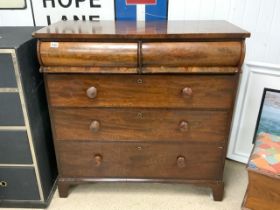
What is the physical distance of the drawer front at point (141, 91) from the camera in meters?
1.21

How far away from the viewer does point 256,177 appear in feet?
4.09

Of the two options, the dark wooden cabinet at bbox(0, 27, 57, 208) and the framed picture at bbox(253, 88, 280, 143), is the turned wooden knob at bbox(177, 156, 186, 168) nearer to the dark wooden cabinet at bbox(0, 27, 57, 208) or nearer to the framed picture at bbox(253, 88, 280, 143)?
the framed picture at bbox(253, 88, 280, 143)

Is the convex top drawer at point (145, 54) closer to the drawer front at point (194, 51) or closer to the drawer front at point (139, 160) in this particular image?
the drawer front at point (194, 51)

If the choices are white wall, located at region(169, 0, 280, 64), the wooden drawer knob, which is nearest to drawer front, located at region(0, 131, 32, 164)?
the wooden drawer knob

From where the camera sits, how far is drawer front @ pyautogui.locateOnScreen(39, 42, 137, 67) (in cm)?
114

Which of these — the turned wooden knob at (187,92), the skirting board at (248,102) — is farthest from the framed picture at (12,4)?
the skirting board at (248,102)

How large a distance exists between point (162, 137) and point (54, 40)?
0.72 meters

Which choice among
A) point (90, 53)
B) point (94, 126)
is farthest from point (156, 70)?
point (94, 126)

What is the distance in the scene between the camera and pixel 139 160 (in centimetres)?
143

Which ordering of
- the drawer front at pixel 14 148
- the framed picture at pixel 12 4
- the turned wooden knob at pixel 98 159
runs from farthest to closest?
1. the framed picture at pixel 12 4
2. the turned wooden knob at pixel 98 159
3. the drawer front at pixel 14 148

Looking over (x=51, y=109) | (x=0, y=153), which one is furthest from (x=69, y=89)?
(x=0, y=153)

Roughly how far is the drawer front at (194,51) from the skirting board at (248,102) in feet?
1.76

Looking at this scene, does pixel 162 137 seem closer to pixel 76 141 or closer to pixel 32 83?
pixel 76 141

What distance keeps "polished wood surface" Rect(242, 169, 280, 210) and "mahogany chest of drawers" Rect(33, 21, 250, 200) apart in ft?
0.60
